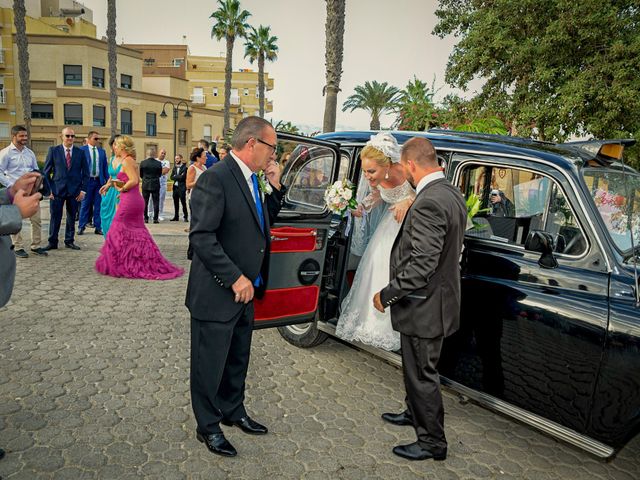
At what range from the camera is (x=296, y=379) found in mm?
4477

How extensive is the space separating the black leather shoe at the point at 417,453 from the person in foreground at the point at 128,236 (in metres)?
5.35

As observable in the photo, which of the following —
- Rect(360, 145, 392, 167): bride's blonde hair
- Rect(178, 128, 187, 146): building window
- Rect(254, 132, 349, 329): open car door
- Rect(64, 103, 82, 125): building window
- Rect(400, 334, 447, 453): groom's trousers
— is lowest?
Rect(400, 334, 447, 453): groom's trousers

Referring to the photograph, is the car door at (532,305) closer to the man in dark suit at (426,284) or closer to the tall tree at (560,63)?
the man in dark suit at (426,284)

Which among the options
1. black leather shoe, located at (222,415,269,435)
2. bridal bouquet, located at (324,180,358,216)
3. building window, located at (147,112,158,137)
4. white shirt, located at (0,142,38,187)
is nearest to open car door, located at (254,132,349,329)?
bridal bouquet, located at (324,180,358,216)

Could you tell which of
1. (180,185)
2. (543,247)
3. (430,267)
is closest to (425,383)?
(430,267)

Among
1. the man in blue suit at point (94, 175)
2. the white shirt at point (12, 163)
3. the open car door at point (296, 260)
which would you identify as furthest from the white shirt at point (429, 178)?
the man in blue suit at point (94, 175)

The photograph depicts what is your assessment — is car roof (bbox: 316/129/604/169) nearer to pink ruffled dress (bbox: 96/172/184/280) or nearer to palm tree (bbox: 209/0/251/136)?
pink ruffled dress (bbox: 96/172/184/280)

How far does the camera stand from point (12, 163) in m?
8.09

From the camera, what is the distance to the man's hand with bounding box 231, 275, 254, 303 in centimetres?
289

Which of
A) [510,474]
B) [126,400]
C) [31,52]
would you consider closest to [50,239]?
[126,400]

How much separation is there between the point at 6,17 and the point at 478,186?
50.5m

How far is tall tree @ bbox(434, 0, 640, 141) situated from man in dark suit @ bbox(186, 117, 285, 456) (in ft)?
52.5

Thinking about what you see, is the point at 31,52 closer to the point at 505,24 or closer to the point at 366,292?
the point at 505,24

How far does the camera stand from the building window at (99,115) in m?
43.9
